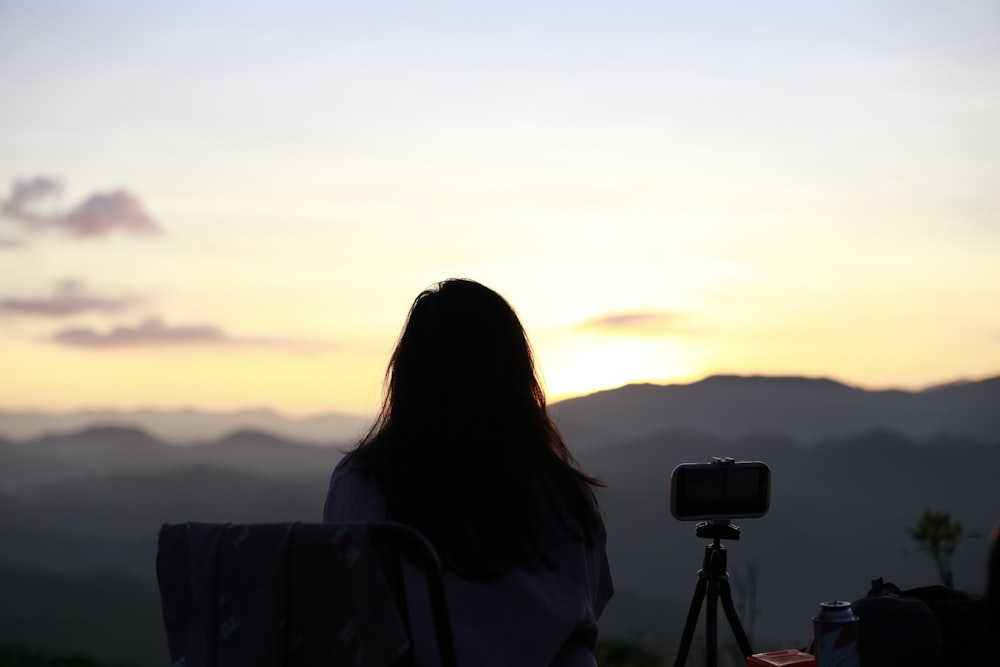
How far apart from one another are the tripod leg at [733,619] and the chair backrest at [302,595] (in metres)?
1.69

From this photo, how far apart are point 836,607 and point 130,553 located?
34.7 metres

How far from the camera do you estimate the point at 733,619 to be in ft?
9.92

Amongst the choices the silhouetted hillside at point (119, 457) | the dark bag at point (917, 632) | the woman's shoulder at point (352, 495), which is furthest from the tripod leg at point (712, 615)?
the silhouetted hillside at point (119, 457)

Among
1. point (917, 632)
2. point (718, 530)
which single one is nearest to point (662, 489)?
point (718, 530)

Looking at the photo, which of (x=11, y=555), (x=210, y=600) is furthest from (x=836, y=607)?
(x=11, y=555)

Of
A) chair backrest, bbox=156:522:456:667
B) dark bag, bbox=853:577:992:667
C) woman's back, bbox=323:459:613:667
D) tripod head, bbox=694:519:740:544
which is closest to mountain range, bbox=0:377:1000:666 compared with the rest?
tripod head, bbox=694:519:740:544

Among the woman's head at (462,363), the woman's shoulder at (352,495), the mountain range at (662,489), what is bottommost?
the mountain range at (662,489)

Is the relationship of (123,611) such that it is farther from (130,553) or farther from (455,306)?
(455,306)

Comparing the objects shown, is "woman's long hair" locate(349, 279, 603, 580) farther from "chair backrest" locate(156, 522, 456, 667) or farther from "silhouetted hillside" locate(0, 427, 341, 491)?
"silhouetted hillside" locate(0, 427, 341, 491)

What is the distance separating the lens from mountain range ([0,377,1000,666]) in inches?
1257

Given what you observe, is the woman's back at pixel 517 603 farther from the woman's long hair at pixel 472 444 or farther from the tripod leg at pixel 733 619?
the tripod leg at pixel 733 619

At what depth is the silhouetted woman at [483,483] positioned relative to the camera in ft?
6.02

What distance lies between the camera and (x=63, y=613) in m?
28.5

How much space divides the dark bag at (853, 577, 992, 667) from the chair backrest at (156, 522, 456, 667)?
4.78 ft
